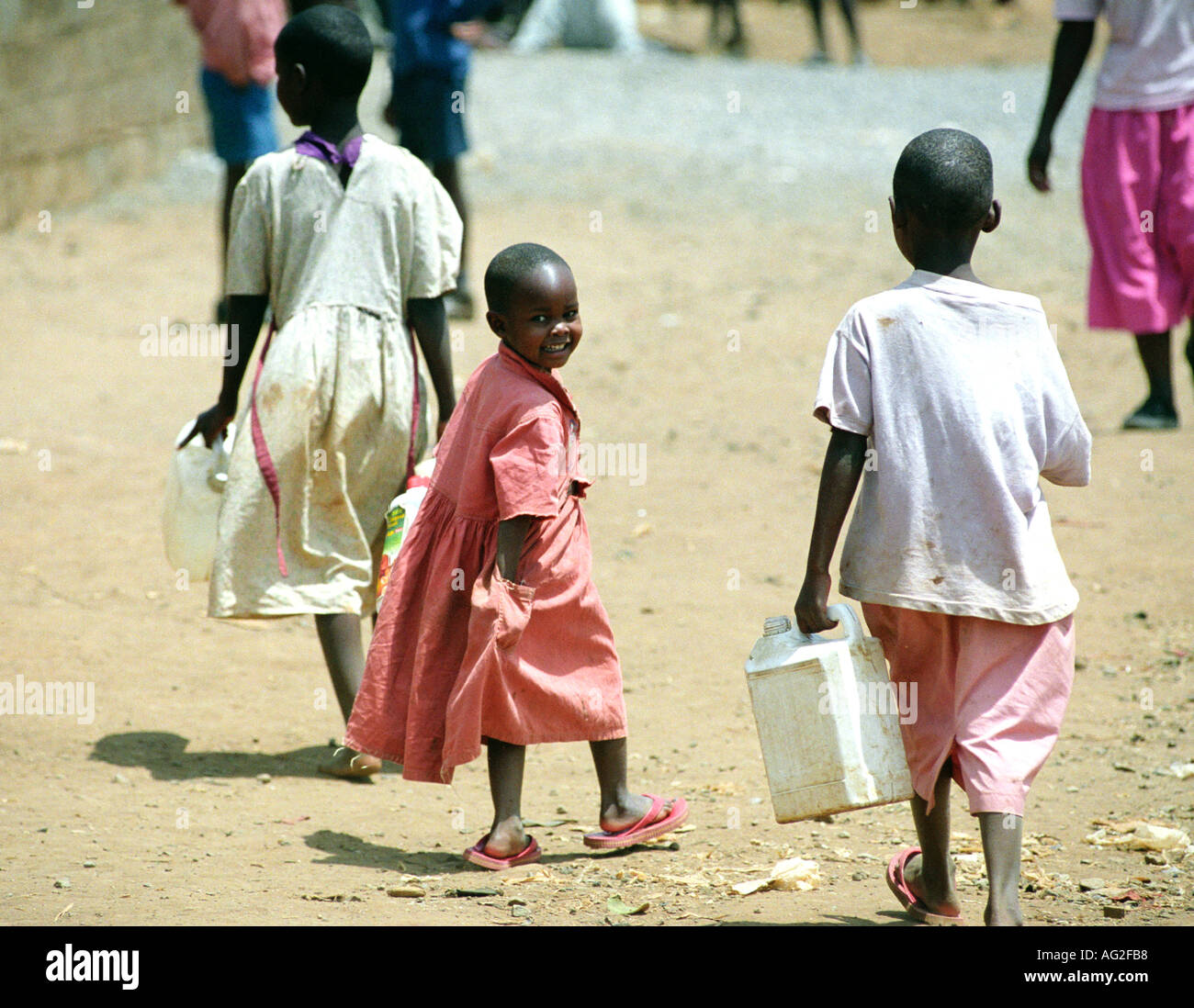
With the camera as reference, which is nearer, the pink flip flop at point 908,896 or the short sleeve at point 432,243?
the pink flip flop at point 908,896

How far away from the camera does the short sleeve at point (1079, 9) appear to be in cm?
586

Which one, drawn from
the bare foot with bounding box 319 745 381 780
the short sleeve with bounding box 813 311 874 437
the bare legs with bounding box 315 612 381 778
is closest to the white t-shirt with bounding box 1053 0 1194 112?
the short sleeve with bounding box 813 311 874 437

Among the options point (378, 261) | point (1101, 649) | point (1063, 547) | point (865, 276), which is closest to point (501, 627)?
point (378, 261)

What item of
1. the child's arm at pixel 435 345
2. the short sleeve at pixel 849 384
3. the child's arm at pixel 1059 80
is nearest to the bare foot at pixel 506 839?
the child's arm at pixel 435 345

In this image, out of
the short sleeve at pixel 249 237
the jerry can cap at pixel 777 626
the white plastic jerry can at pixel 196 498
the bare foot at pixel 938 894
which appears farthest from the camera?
the white plastic jerry can at pixel 196 498

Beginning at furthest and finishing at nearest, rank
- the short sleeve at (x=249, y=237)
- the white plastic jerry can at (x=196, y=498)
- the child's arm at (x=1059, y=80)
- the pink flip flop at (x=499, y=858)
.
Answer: the child's arm at (x=1059, y=80) < the white plastic jerry can at (x=196, y=498) < the short sleeve at (x=249, y=237) < the pink flip flop at (x=499, y=858)

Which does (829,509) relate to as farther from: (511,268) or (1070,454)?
(511,268)

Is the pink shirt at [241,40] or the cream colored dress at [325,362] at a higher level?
the pink shirt at [241,40]

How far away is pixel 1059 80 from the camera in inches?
239

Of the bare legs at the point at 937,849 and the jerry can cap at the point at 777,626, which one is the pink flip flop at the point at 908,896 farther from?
the jerry can cap at the point at 777,626

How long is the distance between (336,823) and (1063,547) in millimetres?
2873

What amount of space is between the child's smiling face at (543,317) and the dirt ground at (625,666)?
111 centimetres

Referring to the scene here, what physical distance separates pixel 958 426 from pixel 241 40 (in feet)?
18.4

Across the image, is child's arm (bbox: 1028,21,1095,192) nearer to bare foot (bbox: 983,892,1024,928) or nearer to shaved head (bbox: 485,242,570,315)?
shaved head (bbox: 485,242,570,315)
